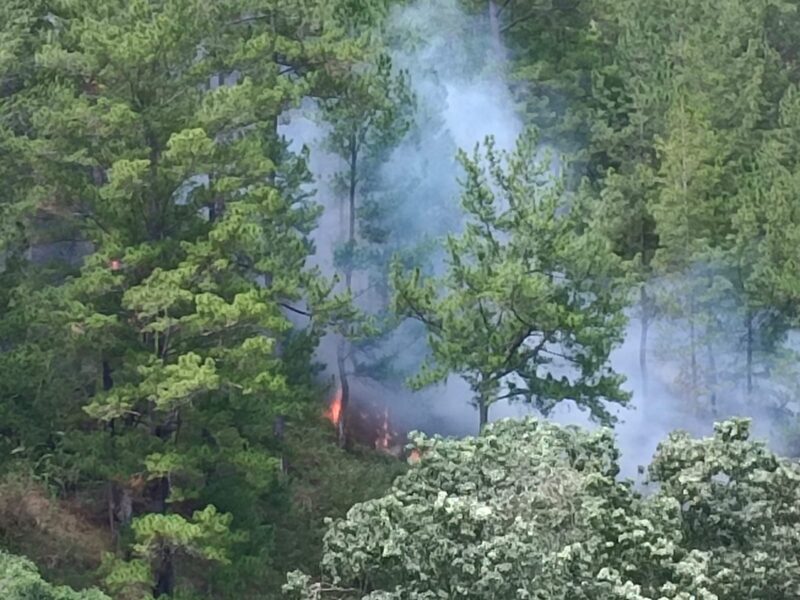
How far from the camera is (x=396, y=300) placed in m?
20.7

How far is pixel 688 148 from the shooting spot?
25141 millimetres

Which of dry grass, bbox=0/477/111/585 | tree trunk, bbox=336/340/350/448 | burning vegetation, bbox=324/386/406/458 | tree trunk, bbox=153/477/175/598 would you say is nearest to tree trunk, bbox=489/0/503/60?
tree trunk, bbox=336/340/350/448

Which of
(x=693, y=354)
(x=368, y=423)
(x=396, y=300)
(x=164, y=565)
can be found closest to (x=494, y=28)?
(x=693, y=354)

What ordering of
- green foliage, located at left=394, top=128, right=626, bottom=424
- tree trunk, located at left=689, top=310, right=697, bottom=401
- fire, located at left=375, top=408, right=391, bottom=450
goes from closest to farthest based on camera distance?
green foliage, located at left=394, top=128, right=626, bottom=424, tree trunk, located at left=689, top=310, right=697, bottom=401, fire, located at left=375, top=408, right=391, bottom=450

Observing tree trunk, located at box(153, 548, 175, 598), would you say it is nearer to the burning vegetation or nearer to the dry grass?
the dry grass

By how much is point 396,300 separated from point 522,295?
92.3 inches

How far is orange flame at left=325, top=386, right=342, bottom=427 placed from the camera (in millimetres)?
25198

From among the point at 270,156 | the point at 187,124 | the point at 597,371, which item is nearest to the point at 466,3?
the point at 270,156

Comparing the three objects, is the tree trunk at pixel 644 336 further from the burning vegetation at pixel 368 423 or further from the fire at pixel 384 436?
the fire at pixel 384 436

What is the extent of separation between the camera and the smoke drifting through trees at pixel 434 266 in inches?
967

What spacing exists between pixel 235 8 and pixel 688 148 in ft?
33.7

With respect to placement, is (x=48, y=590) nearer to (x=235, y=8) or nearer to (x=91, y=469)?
(x=91, y=469)

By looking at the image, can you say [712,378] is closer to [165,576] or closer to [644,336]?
[644,336]

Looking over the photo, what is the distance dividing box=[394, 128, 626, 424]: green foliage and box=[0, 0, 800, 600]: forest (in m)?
0.06
